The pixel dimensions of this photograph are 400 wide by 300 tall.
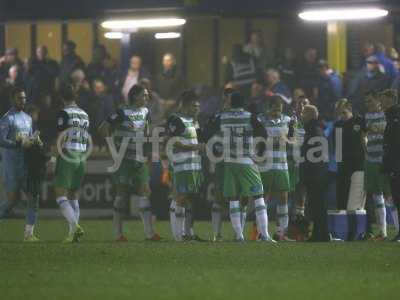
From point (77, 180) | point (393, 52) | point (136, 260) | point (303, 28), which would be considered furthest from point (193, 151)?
point (303, 28)

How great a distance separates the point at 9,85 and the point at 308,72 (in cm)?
691

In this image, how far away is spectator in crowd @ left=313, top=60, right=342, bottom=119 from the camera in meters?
26.1

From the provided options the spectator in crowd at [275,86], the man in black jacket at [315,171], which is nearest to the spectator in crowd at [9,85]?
the spectator in crowd at [275,86]

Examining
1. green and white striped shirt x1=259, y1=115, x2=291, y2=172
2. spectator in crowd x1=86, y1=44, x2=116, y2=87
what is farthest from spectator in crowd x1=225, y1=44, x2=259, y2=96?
green and white striped shirt x1=259, y1=115, x2=291, y2=172

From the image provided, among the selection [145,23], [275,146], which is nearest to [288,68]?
[145,23]

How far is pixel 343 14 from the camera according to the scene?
26.1 meters

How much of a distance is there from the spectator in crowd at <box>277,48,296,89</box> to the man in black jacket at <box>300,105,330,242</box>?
278 inches

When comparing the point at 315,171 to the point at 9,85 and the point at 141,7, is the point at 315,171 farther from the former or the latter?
the point at 9,85

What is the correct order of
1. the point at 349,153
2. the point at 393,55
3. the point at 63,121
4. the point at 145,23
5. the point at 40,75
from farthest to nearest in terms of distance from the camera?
the point at 40,75
the point at 145,23
the point at 393,55
the point at 349,153
the point at 63,121

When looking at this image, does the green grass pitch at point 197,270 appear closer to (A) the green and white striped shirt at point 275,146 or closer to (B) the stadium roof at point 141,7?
(A) the green and white striped shirt at point 275,146

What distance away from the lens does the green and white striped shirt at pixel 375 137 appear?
19.9 metres

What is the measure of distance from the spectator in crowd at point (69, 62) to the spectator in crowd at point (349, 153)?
9178mm

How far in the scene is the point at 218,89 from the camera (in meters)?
28.1

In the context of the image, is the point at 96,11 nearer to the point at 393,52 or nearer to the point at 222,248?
the point at 393,52
